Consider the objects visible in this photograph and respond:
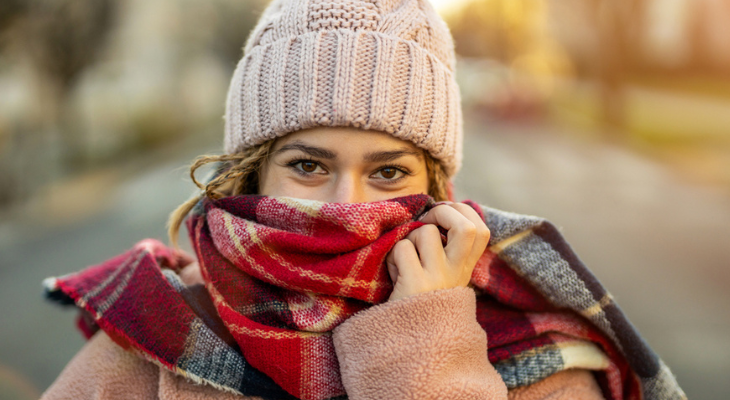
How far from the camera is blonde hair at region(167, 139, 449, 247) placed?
1.73m

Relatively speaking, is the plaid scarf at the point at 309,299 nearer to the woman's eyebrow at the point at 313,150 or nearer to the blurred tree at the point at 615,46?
the woman's eyebrow at the point at 313,150

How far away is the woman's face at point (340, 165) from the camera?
1.61 metres

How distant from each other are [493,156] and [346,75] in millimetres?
11573

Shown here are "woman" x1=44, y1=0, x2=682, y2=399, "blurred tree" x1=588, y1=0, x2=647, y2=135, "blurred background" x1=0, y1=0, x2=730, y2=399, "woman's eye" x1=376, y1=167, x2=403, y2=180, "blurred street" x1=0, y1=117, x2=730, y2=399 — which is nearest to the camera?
"woman" x1=44, y1=0, x2=682, y2=399

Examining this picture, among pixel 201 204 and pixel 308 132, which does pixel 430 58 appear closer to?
pixel 308 132

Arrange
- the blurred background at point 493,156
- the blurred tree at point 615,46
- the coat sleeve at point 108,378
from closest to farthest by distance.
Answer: the coat sleeve at point 108,378 → the blurred background at point 493,156 → the blurred tree at point 615,46

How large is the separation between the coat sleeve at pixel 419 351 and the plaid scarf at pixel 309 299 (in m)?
0.11

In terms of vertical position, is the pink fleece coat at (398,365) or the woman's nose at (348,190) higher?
the woman's nose at (348,190)

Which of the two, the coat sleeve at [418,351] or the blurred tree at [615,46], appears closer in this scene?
the coat sleeve at [418,351]

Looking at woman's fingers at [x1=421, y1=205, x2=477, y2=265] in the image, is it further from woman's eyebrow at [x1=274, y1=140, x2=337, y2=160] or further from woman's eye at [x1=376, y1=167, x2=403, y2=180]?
woman's eyebrow at [x1=274, y1=140, x2=337, y2=160]

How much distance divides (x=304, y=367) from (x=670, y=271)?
5.68m

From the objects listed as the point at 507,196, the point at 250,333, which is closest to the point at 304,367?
the point at 250,333

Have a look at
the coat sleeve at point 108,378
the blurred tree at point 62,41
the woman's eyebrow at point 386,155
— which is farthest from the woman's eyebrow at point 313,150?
the blurred tree at point 62,41

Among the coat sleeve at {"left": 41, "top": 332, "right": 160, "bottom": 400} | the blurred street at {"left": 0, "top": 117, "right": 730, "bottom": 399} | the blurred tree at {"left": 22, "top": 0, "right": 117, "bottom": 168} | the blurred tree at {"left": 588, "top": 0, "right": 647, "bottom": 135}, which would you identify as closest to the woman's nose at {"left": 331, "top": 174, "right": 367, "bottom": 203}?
the coat sleeve at {"left": 41, "top": 332, "right": 160, "bottom": 400}
